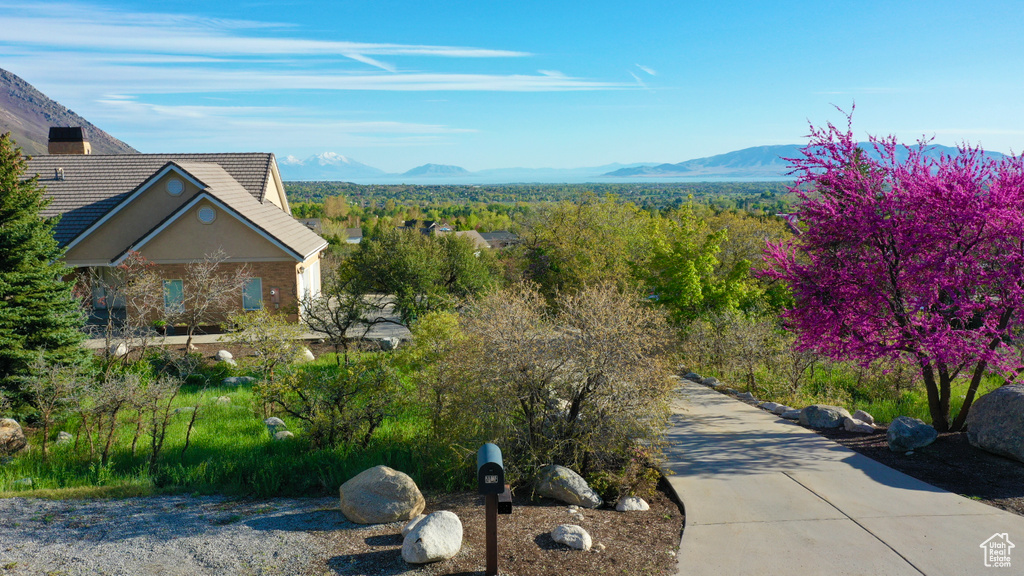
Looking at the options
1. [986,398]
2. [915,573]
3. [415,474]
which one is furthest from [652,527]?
[986,398]

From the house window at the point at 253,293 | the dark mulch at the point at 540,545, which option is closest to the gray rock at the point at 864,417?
the dark mulch at the point at 540,545

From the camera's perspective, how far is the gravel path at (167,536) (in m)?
5.59

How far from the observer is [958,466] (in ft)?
26.6

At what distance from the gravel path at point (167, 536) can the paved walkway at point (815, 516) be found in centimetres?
368

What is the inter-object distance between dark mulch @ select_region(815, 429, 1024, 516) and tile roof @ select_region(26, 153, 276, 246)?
77.2 ft

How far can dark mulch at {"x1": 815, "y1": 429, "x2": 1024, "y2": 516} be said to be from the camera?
7.27 metres

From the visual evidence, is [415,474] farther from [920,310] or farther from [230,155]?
[230,155]

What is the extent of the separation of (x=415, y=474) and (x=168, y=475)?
3270 millimetres

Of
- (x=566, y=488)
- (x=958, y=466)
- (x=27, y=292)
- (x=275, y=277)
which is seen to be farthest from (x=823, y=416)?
(x=275, y=277)

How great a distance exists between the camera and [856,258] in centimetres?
981

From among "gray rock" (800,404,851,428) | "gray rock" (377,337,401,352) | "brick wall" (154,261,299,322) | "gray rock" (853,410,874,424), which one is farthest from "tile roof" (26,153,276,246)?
"gray rock" (853,410,874,424)

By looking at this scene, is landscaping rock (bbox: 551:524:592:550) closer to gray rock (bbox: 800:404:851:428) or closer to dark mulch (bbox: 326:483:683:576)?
dark mulch (bbox: 326:483:683:576)

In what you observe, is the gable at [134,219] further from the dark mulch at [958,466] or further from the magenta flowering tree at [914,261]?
the dark mulch at [958,466]

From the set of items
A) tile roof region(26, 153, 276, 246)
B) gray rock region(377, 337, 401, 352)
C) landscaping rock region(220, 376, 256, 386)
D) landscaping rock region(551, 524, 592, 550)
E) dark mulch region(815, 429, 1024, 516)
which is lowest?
landscaping rock region(220, 376, 256, 386)
